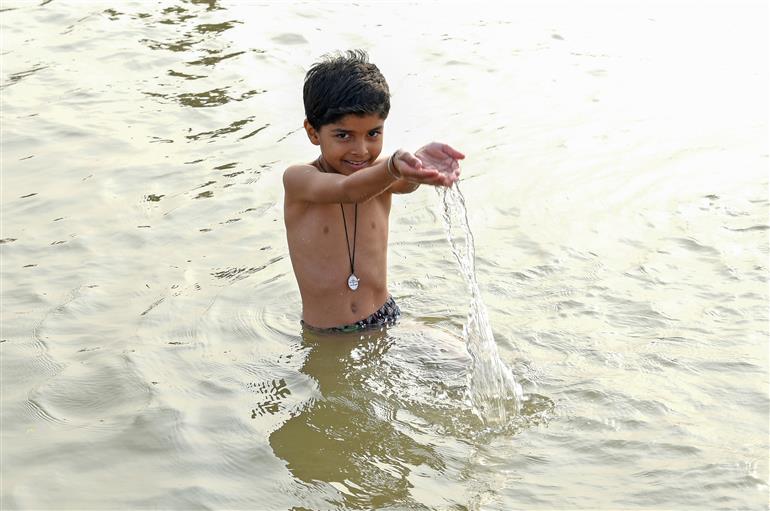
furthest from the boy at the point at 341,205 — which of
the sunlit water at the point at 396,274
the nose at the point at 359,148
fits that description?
the sunlit water at the point at 396,274

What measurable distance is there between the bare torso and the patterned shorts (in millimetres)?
20

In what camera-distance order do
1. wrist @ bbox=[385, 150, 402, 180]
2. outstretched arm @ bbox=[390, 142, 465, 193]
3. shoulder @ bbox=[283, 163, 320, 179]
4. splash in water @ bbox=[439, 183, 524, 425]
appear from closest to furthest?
outstretched arm @ bbox=[390, 142, 465, 193] < wrist @ bbox=[385, 150, 402, 180] < splash in water @ bbox=[439, 183, 524, 425] < shoulder @ bbox=[283, 163, 320, 179]

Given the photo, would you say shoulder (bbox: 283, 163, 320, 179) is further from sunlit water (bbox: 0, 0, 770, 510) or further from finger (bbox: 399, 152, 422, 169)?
finger (bbox: 399, 152, 422, 169)

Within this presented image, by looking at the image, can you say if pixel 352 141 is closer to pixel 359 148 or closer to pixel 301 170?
pixel 359 148

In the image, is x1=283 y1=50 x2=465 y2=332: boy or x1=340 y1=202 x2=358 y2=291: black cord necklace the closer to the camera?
x1=283 y1=50 x2=465 y2=332: boy

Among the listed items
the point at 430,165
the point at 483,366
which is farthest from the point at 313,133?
the point at 483,366

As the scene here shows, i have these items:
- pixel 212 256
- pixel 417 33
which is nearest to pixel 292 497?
pixel 212 256

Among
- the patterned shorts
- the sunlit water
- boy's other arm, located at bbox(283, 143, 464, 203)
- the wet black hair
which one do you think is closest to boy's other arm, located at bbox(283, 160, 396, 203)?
boy's other arm, located at bbox(283, 143, 464, 203)

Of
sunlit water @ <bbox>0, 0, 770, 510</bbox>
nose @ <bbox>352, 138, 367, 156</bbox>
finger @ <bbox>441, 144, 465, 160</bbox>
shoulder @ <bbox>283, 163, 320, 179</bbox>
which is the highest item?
finger @ <bbox>441, 144, 465, 160</bbox>

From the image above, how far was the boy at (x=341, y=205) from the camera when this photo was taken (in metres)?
3.91

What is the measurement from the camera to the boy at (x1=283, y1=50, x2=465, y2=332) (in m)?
3.91

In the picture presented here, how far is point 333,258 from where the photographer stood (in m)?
4.25

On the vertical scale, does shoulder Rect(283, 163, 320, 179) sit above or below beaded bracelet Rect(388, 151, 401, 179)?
below

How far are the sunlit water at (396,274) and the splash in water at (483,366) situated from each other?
0.08m
